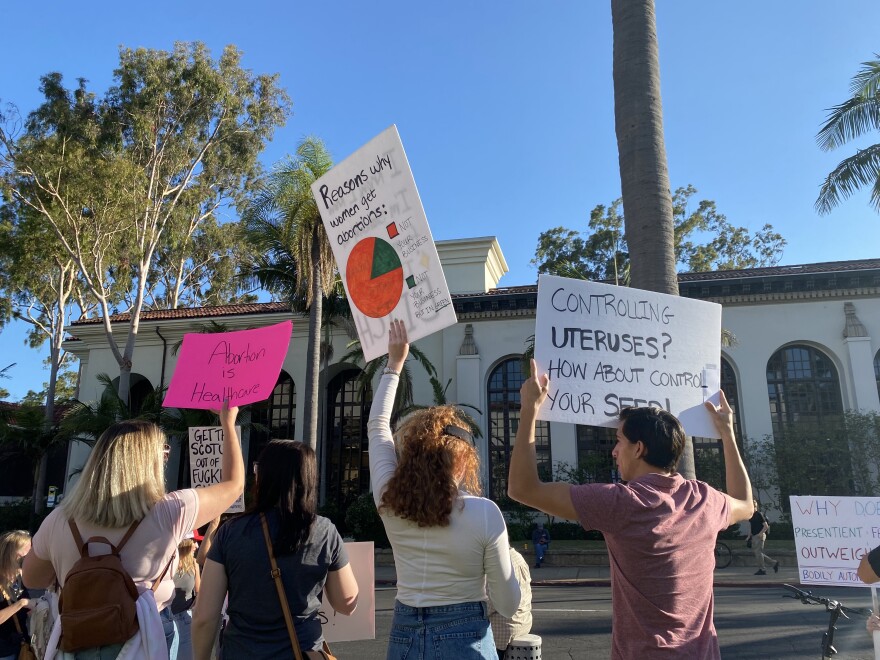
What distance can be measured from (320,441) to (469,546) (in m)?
24.3

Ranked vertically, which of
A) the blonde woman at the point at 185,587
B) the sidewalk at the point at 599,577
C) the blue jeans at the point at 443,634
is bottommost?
the sidewalk at the point at 599,577

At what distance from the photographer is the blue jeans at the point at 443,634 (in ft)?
7.79

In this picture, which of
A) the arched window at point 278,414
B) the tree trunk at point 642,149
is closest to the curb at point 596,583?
the tree trunk at point 642,149

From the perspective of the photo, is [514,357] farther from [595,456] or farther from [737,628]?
[737,628]

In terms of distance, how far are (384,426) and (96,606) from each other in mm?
1225

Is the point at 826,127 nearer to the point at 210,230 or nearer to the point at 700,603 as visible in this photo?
the point at 700,603

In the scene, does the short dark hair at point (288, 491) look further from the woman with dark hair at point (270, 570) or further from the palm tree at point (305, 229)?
the palm tree at point (305, 229)

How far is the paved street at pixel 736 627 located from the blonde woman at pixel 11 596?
489 centimetres

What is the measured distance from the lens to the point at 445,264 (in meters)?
28.5

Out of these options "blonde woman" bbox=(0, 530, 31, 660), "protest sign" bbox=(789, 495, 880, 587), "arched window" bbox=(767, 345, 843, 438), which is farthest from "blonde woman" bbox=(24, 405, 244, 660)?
"arched window" bbox=(767, 345, 843, 438)

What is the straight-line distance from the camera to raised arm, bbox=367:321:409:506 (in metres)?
2.63

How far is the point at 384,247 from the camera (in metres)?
3.95

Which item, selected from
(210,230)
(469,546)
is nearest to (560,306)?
(469,546)

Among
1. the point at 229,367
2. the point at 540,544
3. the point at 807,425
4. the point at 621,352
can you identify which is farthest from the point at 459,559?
the point at 807,425
